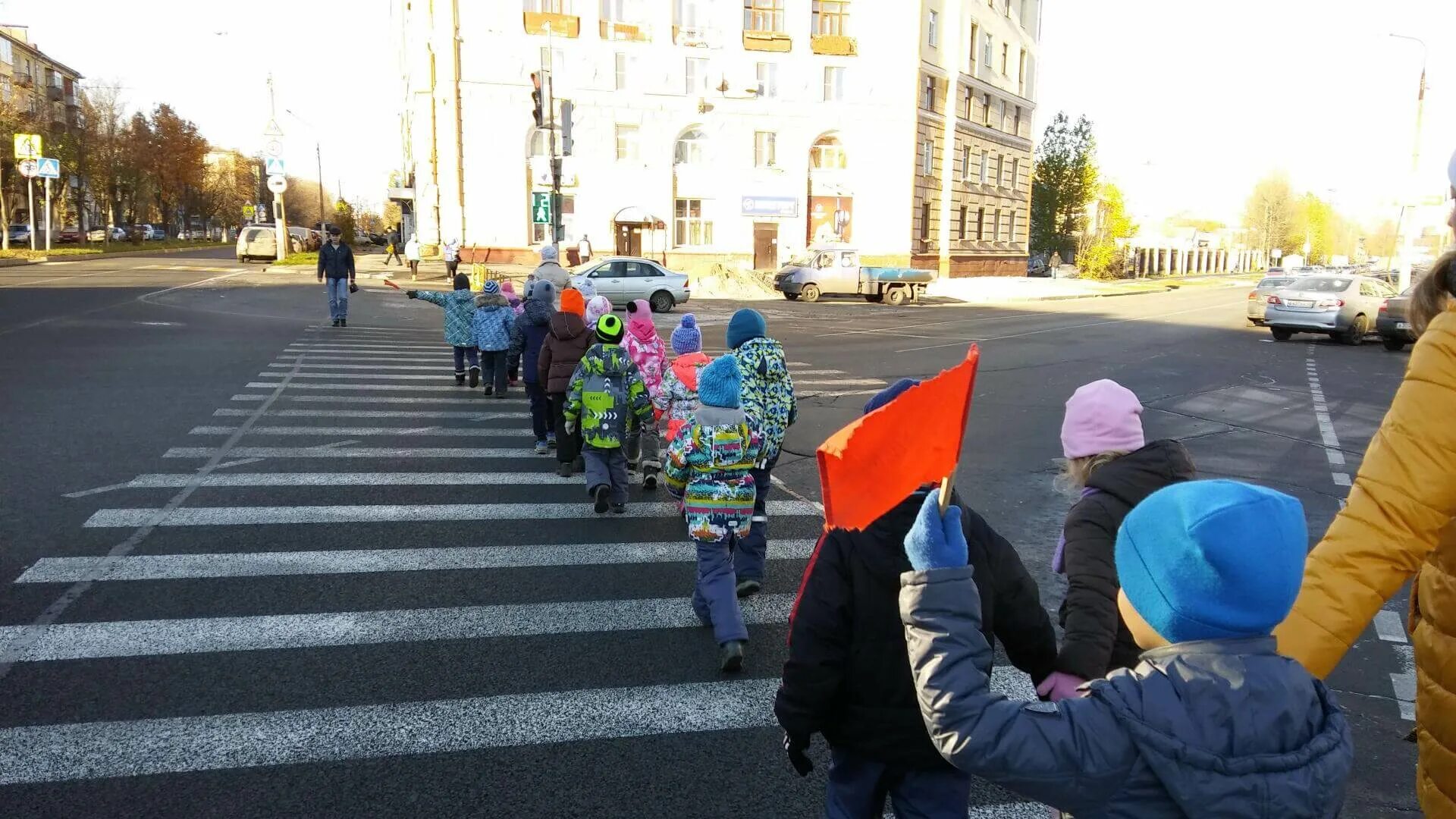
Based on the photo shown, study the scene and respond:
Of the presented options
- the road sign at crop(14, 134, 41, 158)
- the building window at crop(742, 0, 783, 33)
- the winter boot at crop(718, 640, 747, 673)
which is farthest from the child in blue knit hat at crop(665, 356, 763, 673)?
the road sign at crop(14, 134, 41, 158)

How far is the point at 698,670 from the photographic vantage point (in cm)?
476

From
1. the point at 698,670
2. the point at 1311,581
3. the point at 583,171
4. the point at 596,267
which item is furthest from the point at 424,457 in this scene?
the point at 583,171

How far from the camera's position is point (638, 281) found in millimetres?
30500

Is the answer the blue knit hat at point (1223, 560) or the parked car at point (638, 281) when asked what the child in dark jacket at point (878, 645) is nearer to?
the blue knit hat at point (1223, 560)

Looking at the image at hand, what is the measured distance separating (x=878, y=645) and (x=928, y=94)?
53.1 meters

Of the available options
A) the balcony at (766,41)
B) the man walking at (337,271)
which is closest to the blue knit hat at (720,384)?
the man walking at (337,271)

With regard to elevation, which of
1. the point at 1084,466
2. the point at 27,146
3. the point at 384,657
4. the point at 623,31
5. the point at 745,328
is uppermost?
the point at 623,31

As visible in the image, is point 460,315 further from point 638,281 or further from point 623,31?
point 623,31

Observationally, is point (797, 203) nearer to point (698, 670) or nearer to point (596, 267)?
point (596, 267)

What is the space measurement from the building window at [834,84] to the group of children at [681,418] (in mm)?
40724

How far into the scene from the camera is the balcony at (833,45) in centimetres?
4903

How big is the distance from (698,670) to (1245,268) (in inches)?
4742

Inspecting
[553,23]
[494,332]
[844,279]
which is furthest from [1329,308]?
[553,23]

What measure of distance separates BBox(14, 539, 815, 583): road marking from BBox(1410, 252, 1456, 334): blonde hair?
4696mm
